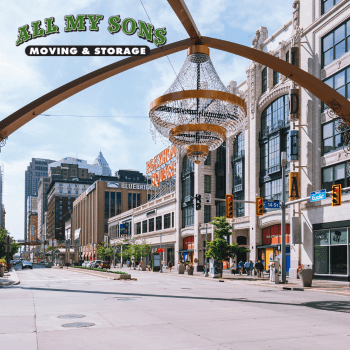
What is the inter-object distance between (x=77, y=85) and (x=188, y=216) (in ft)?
158

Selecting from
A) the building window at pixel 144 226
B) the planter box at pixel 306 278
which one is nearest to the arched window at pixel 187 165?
the building window at pixel 144 226

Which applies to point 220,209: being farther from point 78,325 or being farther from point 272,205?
point 78,325

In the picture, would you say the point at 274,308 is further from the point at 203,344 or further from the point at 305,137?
the point at 305,137

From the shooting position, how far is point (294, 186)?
40.4 meters

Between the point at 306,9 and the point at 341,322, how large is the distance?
3589cm

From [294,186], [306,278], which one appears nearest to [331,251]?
[294,186]

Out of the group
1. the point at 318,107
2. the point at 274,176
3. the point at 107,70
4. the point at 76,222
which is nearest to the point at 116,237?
the point at 76,222

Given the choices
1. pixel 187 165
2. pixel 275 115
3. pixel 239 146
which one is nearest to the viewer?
pixel 275 115

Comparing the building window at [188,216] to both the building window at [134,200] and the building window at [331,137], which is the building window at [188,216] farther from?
the building window at [134,200]

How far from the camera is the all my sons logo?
14438mm

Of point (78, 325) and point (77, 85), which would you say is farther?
point (77, 85)

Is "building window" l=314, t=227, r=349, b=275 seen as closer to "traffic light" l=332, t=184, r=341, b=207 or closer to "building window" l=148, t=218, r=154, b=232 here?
"traffic light" l=332, t=184, r=341, b=207

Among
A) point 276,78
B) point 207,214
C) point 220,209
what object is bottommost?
point 207,214

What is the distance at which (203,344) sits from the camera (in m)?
9.48
